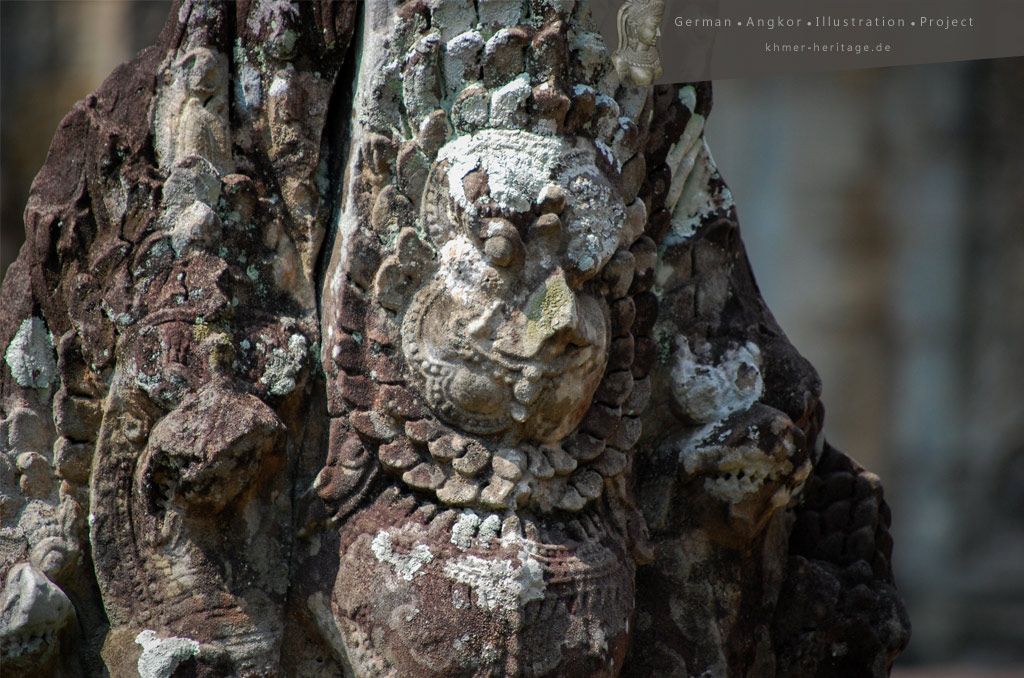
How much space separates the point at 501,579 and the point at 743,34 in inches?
37.9

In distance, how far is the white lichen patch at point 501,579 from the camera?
1439 millimetres

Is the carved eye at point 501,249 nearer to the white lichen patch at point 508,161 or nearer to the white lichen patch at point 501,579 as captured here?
the white lichen patch at point 508,161

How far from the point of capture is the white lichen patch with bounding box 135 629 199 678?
59.6 inches

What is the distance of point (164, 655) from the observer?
152 centimetres

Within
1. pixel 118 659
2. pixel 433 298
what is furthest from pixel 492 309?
pixel 118 659

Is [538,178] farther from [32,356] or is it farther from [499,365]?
[32,356]

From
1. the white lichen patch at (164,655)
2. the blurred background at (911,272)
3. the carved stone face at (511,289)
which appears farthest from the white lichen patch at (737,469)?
the blurred background at (911,272)

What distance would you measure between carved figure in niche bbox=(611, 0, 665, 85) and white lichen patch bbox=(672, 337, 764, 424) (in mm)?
390

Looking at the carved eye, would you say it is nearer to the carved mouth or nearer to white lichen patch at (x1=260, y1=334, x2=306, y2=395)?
the carved mouth

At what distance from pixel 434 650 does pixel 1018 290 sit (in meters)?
4.45

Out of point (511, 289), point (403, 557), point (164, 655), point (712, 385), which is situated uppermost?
point (511, 289)

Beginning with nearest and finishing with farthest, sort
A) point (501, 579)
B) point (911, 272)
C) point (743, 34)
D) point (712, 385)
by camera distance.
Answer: point (501, 579)
point (712, 385)
point (743, 34)
point (911, 272)

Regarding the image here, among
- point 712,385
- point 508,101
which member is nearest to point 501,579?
point 712,385

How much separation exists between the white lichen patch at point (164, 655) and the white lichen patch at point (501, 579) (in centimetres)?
35
